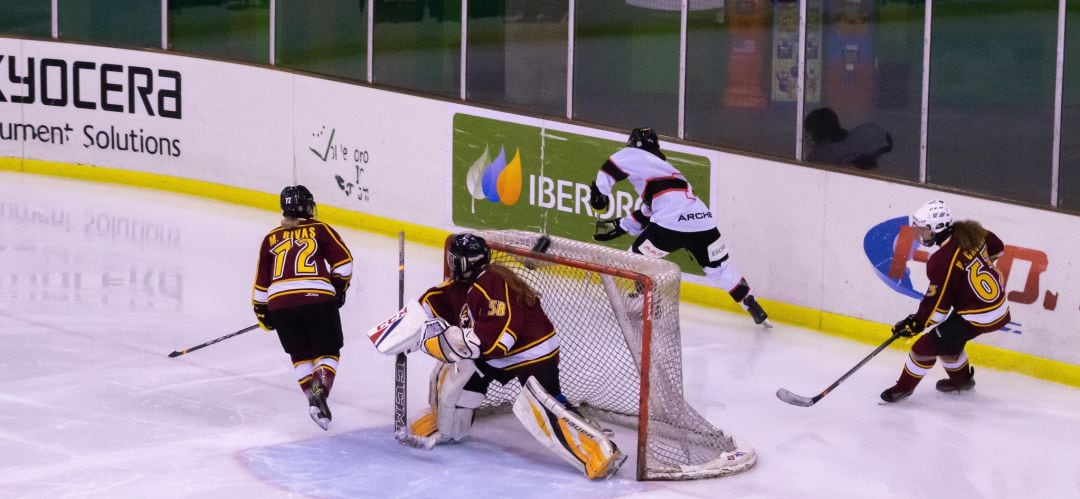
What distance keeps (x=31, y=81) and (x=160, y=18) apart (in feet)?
3.74

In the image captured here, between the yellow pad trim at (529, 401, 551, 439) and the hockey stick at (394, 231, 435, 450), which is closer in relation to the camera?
the yellow pad trim at (529, 401, 551, 439)

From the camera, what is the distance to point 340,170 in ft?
36.0

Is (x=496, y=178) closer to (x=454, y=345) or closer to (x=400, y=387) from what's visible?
(x=400, y=387)

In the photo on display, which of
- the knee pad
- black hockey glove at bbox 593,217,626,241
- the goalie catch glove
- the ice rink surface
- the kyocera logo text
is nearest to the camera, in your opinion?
the goalie catch glove

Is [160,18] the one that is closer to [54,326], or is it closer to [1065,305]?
[54,326]

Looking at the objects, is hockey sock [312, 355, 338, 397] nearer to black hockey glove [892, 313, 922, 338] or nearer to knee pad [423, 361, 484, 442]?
knee pad [423, 361, 484, 442]

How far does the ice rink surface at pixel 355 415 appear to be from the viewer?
19.6ft

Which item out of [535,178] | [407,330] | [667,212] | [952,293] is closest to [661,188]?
[667,212]

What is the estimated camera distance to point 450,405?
20.5 ft

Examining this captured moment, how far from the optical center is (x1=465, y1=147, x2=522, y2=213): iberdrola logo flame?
988cm

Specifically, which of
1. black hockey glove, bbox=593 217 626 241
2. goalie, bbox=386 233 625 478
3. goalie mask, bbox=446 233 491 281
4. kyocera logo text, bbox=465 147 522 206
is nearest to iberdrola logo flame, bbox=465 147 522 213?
kyocera logo text, bbox=465 147 522 206

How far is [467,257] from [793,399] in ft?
6.05

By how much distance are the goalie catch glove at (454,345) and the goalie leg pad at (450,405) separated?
280 mm

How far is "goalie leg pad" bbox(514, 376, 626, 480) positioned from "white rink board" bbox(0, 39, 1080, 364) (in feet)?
8.79
